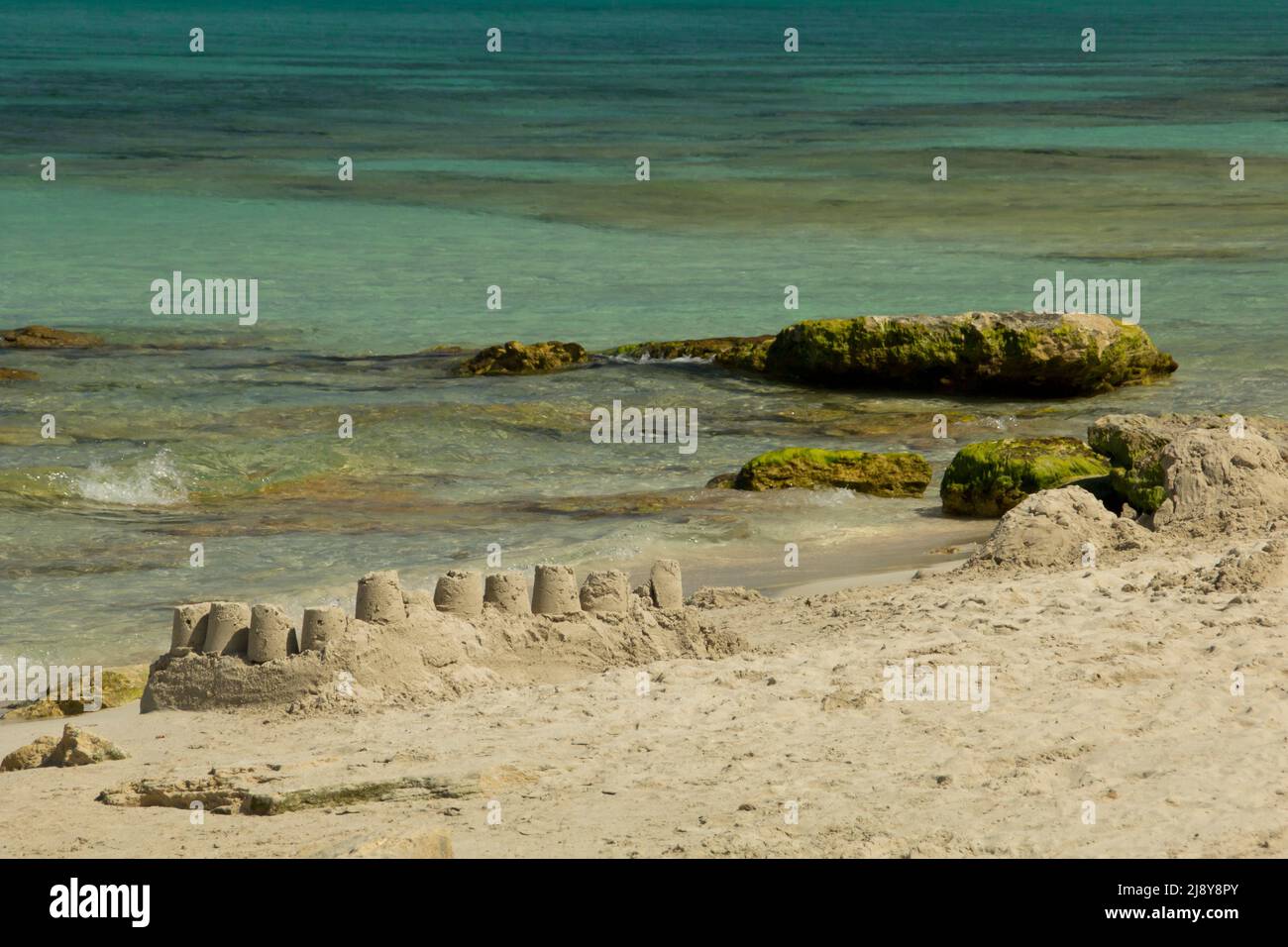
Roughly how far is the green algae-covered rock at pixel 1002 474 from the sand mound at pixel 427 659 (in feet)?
14.5

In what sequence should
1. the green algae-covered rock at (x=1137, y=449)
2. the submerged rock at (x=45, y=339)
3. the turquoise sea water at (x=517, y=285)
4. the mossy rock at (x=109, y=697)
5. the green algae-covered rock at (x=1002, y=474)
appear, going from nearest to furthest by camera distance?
the mossy rock at (x=109, y=697)
the green algae-covered rock at (x=1137, y=449)
the green algae-covered rock at (x=1002, y=474)
the turquoise sea water at (x=517, y=285)
the submerged rock at (x=45, y=339)

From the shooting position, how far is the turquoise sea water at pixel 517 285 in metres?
12.0

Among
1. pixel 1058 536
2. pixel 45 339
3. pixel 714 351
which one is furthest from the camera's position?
pixel 45 339

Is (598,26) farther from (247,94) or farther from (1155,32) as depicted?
(247,94)

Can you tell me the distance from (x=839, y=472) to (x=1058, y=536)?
3.73 meters

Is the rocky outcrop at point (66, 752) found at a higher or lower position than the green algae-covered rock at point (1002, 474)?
lower

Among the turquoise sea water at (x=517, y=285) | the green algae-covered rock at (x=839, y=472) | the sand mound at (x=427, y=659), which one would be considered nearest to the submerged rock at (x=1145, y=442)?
the turquoise sea water at (x=517, y=285)

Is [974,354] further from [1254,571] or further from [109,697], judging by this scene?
[109,697]

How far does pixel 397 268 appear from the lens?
26.0m

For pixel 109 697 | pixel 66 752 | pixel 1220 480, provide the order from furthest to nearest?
1. pixel 1220 480
2. pixel 109 697
3. pixel 66 752

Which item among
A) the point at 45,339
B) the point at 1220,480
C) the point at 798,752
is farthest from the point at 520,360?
the point at 798,752

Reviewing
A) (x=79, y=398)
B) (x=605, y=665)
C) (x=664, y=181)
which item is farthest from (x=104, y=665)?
(x=664, y=181)

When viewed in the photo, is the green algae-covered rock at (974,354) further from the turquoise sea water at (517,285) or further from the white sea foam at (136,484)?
the white sea foam at (136,484)

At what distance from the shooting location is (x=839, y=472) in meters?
13.1
